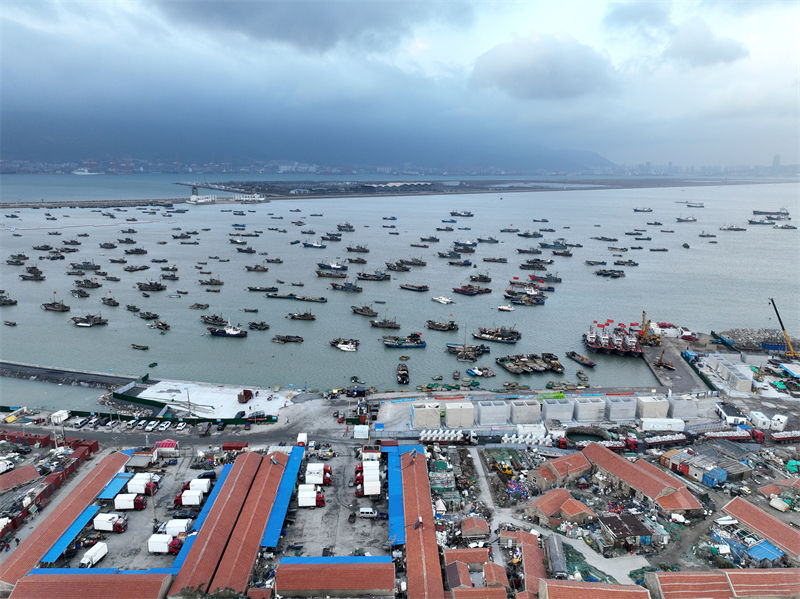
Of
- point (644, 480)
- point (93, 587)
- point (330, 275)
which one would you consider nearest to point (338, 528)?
point (93, 587)

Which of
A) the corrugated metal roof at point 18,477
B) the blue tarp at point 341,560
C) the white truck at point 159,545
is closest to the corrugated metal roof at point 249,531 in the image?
the blue tarp at point 341,560

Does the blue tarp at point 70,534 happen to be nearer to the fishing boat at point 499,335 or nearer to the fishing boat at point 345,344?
the fishing boat at point 345,344

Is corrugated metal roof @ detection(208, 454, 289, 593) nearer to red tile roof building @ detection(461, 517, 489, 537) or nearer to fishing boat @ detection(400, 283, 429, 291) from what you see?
red tile roof building @ detection(461, 517, 489, 537)

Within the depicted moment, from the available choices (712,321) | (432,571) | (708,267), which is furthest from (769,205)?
(432,571)

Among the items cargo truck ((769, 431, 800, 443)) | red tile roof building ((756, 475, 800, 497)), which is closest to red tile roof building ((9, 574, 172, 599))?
red tile roof building ((756, 475, 800, 497))

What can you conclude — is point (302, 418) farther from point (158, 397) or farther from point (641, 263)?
point (641, 263)

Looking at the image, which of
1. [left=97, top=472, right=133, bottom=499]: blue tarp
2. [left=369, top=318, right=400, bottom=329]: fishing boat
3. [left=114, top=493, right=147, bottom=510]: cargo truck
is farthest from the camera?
[left=369, top=318, right=400, bottom=329]: fishing boat

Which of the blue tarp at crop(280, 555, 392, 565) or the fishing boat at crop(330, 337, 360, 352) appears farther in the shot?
the fishing boat at crop(330, 337, 360, 352)
